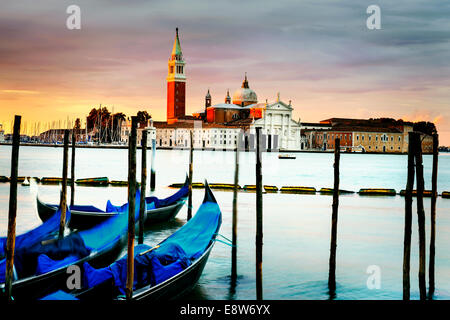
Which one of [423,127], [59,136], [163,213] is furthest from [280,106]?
[163,213]

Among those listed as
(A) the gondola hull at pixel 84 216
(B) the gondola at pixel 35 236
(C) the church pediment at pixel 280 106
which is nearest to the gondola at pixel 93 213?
(A) the gondola hull at pixel 84 216

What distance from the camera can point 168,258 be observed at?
5551mm

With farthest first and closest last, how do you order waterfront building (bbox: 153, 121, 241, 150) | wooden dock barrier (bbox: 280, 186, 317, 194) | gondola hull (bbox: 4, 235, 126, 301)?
waterfront building (bbox: 153, 121, 241, 150) → wooden dock barrier (bbox: 280, 186, 317, 194) → gondola hull (bbox: 4, 235, 126, 301)

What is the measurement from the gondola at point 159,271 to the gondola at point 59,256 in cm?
38

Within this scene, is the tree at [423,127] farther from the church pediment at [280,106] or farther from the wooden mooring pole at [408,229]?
the wooden mooring pole at [408,229]

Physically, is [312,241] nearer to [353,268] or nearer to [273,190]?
[353,268]

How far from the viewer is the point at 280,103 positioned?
230ft

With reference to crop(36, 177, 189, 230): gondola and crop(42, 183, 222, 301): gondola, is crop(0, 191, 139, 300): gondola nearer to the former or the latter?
crop(42, 183, 222, 301): gondola

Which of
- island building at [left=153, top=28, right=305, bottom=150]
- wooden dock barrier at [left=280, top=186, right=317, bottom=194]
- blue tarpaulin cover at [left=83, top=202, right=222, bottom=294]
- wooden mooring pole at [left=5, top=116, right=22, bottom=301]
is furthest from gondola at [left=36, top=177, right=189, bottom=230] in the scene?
island building at [left=153, top=28, right=305, bottom=150]

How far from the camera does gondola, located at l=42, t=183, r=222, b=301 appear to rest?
14.9 ft

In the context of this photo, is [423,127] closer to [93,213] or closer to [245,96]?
[245,96]

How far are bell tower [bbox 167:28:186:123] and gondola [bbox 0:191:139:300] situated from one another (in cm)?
6765
